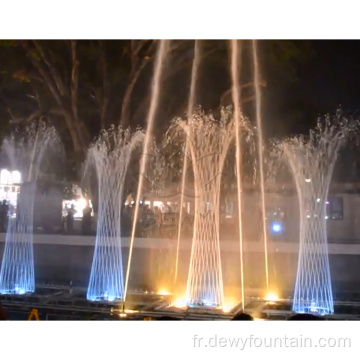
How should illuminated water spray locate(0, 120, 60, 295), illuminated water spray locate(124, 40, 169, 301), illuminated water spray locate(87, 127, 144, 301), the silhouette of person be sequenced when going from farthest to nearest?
the silhouette of person < illuminated water spray locate(124, 40, 169, 301) < illuminated water spray locate(0, 120, 60, 295) < illuminated water spray locate(87, 127, 144, 301)

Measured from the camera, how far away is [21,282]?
7461mm

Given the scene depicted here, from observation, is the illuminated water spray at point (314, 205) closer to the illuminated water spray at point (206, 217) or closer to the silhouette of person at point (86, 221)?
the illuminated water spray at point (206, 217)

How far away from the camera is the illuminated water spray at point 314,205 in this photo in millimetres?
6559

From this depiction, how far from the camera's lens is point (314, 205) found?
817 centimetres

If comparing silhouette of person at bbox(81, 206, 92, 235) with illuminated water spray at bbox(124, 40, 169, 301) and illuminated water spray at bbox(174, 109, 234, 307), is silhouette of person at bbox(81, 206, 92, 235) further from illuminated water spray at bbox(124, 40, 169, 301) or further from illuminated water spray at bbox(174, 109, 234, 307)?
illuminated water spray at bbox(174, 109, 234, 307)

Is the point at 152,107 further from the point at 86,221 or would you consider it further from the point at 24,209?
the point at 24,209

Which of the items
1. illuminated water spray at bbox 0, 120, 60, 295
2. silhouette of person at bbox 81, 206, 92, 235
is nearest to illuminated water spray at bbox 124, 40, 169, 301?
silhouette of person at bbox 81, 206, 92, 235

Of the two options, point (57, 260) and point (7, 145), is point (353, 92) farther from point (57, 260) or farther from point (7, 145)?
point (7, 145)

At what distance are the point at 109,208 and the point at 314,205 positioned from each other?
3.34 metres

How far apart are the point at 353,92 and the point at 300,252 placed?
3890mm

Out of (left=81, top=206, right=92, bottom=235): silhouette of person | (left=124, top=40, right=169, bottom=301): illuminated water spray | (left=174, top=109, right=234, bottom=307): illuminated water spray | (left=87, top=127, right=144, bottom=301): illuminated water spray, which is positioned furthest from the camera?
(left=81, top=206, right=92, bottom=235): silhouette of person

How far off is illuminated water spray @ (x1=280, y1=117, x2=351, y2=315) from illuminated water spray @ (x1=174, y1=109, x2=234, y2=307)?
107 centimetres

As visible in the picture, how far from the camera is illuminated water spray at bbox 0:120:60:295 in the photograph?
753 centimetres
